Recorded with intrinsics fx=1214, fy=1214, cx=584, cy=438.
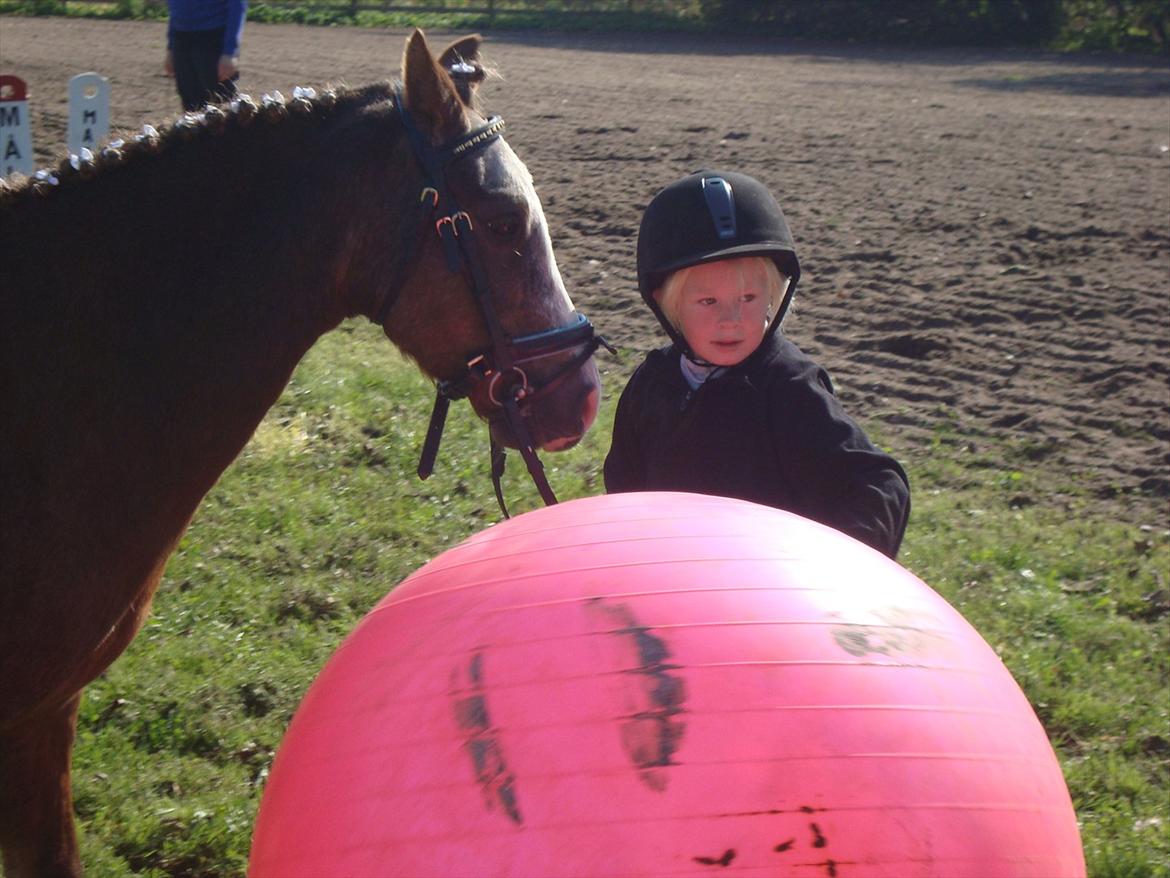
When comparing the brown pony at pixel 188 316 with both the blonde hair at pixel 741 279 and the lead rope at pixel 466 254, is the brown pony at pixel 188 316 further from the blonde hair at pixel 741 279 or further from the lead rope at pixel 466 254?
the blonde hair at pixel 741 279

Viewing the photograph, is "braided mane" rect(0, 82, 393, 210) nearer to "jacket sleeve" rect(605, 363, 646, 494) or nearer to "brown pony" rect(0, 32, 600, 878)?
"brown pony" rect(0, 32, 600, 878)

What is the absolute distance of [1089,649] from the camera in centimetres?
460

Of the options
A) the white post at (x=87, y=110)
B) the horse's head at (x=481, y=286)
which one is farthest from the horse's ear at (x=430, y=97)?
the white post at (x=87, y=110)

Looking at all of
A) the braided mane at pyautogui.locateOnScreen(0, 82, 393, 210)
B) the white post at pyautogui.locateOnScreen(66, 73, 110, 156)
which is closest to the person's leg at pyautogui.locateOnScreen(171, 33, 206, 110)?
the white post at pyautogui.locateOnScreen(66, 73, 110, 156)

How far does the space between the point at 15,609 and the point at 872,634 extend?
1.70 metres

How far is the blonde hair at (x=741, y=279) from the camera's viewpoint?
2.85 m

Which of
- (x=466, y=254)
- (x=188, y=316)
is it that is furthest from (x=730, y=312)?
(x=188, y=316)

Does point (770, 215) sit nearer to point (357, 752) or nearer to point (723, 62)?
point (357, 752)

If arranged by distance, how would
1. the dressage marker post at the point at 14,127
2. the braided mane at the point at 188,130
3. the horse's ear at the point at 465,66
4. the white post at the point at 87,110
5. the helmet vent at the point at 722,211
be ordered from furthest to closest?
the white post at the point at 87,110
the dressage marker post at the point at 14,127
the horse's ear at the point at 465,66
the helmet vent at the point at 722,211
the braided mane at the point at 188,130

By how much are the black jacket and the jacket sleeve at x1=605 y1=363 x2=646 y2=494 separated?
9cm

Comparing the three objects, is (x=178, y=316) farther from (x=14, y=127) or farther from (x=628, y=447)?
(x=14, y=127)

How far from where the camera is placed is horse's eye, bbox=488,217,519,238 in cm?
285

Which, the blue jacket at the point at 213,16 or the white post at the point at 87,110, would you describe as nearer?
the white post at the point at 87,110

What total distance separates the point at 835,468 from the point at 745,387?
0.95 feet
